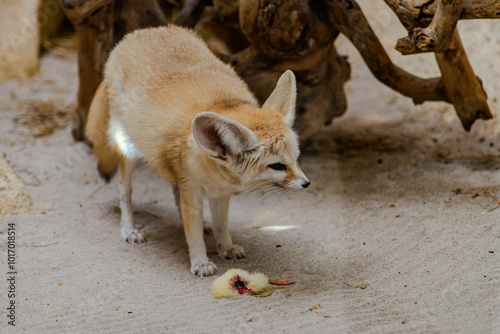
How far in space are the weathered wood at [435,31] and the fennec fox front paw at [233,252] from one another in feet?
5.48

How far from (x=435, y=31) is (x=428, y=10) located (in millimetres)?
304

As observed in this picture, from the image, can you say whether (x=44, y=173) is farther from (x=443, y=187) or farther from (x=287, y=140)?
(x=443, y=187)

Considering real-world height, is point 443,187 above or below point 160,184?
above

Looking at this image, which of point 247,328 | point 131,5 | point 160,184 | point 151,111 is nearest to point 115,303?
point 247,328

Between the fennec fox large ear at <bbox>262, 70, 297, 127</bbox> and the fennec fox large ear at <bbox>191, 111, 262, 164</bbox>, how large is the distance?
44 cm

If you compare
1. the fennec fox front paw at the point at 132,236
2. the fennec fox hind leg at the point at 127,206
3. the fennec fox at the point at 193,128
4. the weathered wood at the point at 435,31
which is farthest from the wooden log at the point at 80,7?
the weathered wood at the point at 435,31

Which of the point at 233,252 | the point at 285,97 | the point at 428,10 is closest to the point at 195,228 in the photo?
the point at 233,252

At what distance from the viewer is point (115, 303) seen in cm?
280

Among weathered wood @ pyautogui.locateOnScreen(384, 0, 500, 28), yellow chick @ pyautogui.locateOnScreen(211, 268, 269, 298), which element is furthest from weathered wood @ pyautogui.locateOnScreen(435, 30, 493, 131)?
yellow chick @ pyautogui.locateOnScreen(211, 268, 269, 298)

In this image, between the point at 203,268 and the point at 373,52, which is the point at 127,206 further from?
the point at 373,52

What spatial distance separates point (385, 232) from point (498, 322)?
1243 millimetres

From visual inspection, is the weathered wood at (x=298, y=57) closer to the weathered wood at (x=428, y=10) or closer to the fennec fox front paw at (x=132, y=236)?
the weathered wood at (x=428, y=10)

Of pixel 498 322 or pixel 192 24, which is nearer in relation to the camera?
pixel 498 322

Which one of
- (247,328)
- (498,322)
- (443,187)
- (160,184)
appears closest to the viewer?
(498,322)
